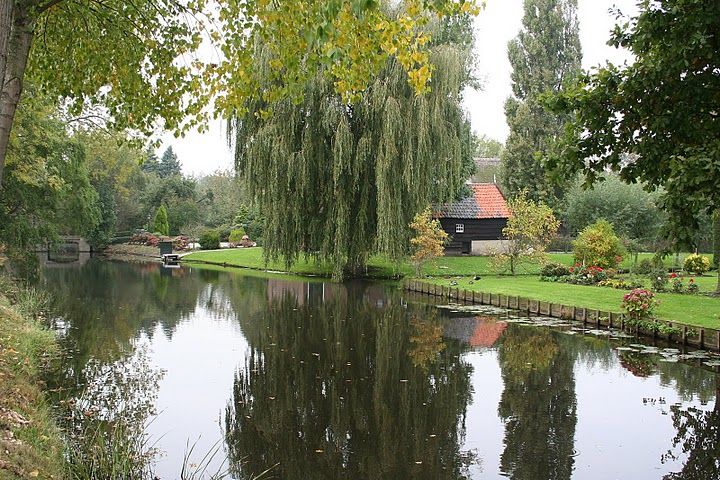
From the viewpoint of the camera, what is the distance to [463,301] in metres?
23.3

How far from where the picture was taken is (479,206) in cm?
3819

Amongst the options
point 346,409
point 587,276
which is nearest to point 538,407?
point 346,409

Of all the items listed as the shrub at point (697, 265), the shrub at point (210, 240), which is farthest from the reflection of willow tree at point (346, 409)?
the shrub at point (210, 240)

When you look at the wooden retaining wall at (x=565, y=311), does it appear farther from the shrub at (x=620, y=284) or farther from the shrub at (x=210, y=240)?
the shrub at (x=210, y=240)

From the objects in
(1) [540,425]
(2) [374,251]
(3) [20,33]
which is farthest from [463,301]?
(3) [20,33]

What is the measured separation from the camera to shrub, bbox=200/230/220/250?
53.3 m

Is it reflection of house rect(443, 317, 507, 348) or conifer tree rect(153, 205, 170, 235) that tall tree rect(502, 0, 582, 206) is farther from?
conifer tree rect(153, 205, 170, 235)

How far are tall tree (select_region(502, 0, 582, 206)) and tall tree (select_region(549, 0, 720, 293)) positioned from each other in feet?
105

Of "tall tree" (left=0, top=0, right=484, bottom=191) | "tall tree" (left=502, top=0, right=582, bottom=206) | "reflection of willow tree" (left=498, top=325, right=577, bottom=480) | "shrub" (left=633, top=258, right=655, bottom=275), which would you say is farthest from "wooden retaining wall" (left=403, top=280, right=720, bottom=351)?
"tall tree" (left=502, top=0, right=582, bottom=206)

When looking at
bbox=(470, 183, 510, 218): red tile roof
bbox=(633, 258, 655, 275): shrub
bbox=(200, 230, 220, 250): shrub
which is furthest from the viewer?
bbox=(200, 230, 220, 250): shrub

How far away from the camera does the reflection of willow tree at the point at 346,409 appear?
755 centimetres

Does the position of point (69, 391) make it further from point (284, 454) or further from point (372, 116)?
point (372, 116)

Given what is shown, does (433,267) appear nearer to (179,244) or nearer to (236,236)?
(236,236)

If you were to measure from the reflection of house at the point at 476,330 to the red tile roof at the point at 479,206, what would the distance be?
1804 cm
